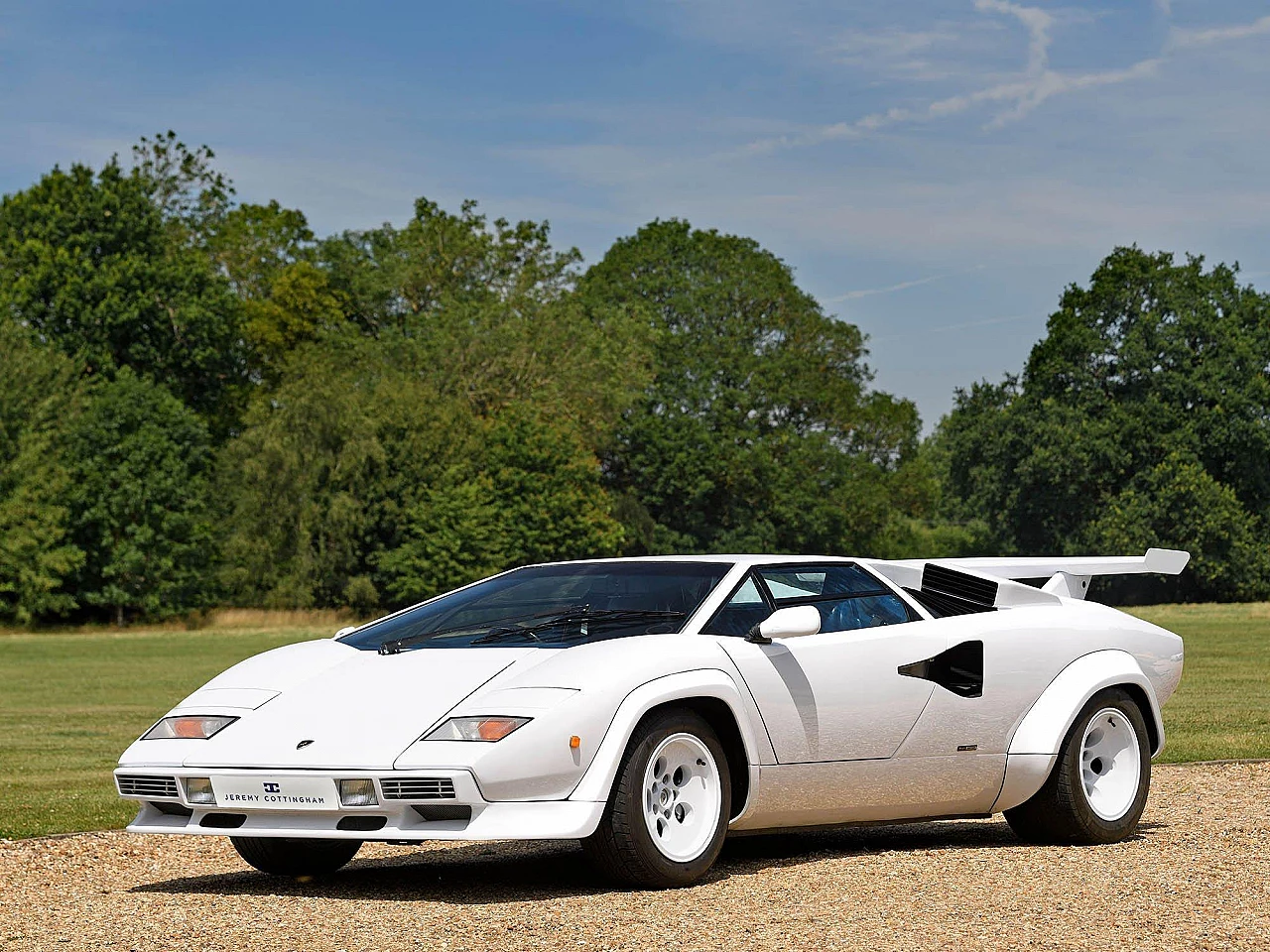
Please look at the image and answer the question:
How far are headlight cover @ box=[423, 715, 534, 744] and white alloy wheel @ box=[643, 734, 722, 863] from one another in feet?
2.05

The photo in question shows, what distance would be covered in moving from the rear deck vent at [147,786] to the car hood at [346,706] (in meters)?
0.14

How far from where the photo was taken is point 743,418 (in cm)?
8294

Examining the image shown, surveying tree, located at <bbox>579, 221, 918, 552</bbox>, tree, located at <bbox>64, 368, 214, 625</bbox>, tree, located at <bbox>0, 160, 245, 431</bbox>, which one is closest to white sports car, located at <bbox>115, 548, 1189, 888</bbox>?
tree, located at <bbox>64, 368, 214, 625</bbox>

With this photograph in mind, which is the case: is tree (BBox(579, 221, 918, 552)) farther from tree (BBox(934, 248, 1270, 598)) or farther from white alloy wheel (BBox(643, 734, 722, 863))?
white alloy wheel (BBox(643, 734, 722, 863))

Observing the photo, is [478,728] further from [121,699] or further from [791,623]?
[121,699]

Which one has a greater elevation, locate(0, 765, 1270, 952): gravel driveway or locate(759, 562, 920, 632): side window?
locate(759, 562, 920, 632): side window

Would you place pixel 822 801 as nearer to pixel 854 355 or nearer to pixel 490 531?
pixel 490 531

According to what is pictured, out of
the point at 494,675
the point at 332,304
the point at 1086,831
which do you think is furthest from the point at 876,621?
the point at 332,304

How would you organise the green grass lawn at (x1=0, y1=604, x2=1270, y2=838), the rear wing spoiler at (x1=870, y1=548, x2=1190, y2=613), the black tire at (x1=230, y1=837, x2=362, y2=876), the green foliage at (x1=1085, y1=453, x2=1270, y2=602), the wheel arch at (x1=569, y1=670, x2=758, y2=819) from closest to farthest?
the wheel arch at (x1=569, y1=670, x2=758, y2=819), the black tire at (x1=230, y1=837, x2=362, y2=876), the rear wing spoiler at (x1=870, y1=548, x2=1190, y2=613), the green grass lawn at (x1=0, y1=604, x2=1270, y2=838), the green foliage at (x1=1085, y1=453, x2=1270, y2=602)

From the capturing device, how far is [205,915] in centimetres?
675

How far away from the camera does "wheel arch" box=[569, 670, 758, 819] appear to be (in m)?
6.85

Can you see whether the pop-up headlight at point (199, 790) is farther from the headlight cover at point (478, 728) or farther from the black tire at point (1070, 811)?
the black tire at point (1070, 811)

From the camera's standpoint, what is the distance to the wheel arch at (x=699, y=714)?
685cm

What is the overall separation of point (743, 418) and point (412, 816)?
76.6 m
